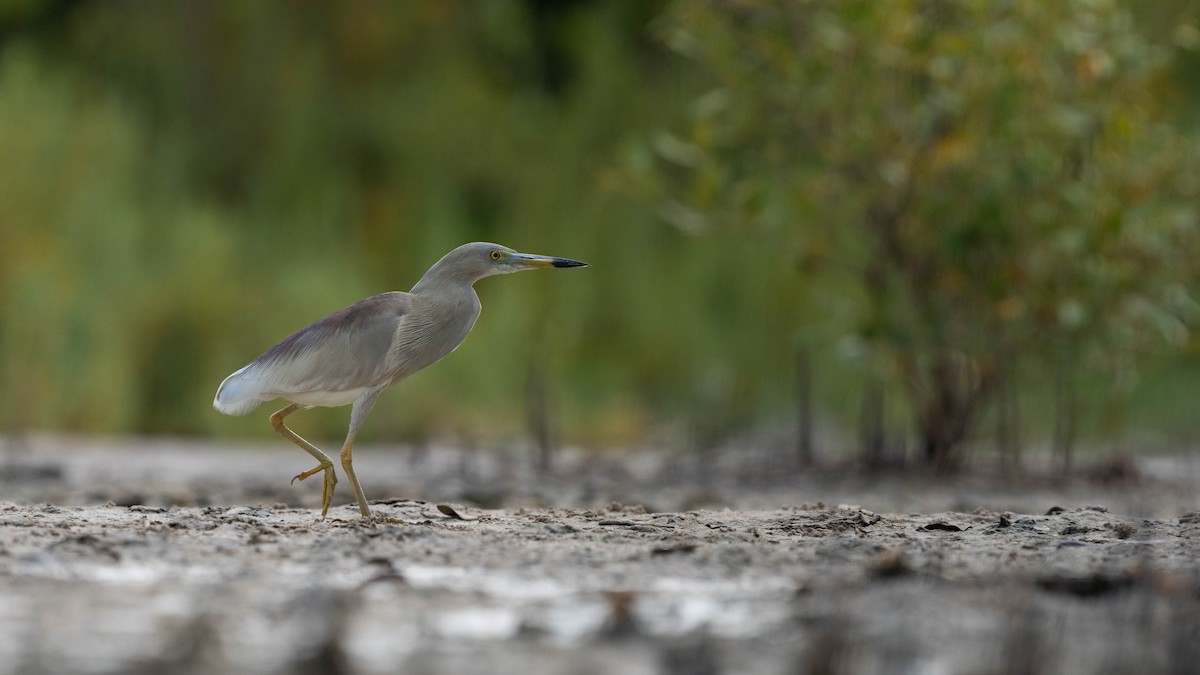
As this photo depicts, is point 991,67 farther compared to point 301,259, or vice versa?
point 301,259

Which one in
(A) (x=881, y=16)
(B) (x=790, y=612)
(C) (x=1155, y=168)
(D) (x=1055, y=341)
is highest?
(A) (x=881, y=16)

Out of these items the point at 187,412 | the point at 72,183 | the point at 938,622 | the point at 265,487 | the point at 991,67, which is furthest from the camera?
A: the point at 72,183

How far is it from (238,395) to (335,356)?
300 mm

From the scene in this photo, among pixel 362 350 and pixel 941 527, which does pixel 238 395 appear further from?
pixel 941 527

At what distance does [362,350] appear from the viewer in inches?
158

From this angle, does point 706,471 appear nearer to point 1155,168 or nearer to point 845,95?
point 845,95

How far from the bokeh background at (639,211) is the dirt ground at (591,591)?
2619 millimetres

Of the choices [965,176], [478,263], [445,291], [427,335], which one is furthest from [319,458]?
[965,176]

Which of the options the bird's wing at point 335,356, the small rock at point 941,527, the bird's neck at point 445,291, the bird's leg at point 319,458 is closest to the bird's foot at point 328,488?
the bird's leg at point 319,458

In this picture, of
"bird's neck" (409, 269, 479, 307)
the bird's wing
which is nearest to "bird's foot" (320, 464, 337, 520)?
the bird's wing

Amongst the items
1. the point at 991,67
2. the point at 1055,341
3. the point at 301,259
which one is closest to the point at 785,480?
the point at 1055,341

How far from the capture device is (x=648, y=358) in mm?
11086

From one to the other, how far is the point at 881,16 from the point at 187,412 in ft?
17.0

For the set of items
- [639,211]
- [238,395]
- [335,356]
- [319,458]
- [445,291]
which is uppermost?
[639,211]
